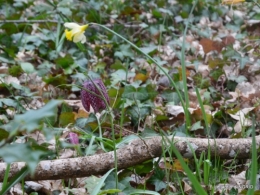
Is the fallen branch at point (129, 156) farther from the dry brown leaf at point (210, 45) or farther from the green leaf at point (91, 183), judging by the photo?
the dry brown leaf at point (210, 45)

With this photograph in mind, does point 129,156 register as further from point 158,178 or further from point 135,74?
point 135,74

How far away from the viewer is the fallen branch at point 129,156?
1.26 metres

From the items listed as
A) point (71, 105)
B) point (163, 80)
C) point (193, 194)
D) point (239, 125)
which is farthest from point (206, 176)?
point (163, 80)

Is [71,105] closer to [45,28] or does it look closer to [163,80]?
[163,80]

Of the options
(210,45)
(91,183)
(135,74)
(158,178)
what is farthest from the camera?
(210,45)

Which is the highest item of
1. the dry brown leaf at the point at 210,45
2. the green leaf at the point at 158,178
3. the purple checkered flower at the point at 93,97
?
the purple checkered flower at the point at 93,97

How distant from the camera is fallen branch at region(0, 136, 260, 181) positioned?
1261mm

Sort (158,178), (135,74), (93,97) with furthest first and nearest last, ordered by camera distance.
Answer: (135,74) → (93,97) → (158,178)

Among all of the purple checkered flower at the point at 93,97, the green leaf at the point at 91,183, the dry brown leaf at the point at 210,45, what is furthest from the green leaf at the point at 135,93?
the dry brown leaf at the point at 210,45

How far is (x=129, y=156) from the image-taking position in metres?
1.33

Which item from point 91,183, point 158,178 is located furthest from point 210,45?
point 91,183

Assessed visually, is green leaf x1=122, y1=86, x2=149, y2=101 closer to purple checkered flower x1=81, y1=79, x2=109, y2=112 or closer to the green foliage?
the green foliage

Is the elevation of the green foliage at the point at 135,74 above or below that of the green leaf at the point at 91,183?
below

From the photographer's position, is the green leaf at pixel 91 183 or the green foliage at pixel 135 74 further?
the green foliage at pixel 135 74
